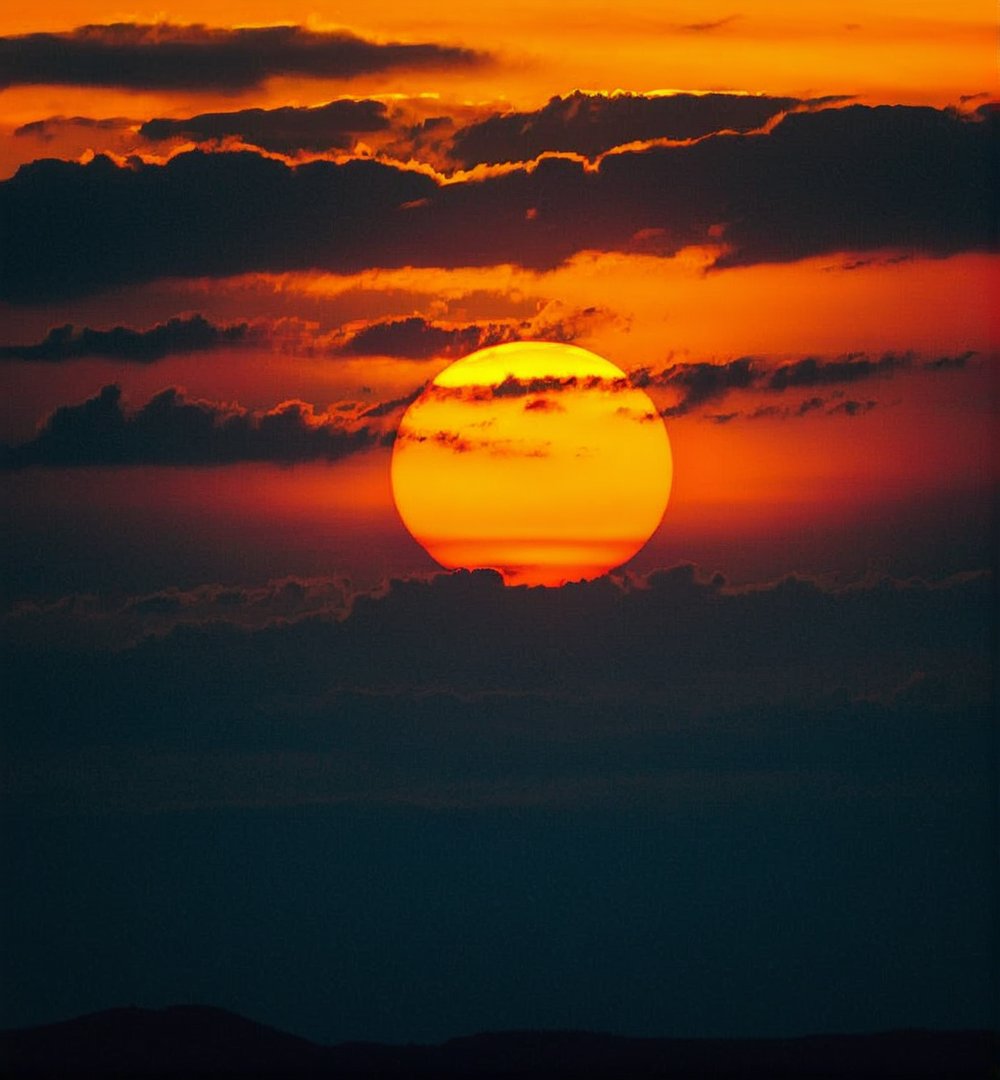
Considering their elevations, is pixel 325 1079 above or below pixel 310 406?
below

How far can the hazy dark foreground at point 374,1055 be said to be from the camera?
120 ft

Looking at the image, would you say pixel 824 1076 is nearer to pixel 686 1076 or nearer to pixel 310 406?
pixel 686 1076

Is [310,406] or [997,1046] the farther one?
[997,1046]

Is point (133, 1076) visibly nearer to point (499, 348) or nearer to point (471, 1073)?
point (471, 1073)

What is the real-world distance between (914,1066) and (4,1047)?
1310cm

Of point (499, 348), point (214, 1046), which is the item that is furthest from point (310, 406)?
point (214, 1046)

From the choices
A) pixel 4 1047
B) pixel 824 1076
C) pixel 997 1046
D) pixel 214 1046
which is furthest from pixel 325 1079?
pixel 997 1046

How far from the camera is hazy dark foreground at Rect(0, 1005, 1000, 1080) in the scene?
120ft

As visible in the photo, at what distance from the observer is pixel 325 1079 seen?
1448 inches

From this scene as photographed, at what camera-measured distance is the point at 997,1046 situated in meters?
37.6

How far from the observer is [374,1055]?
36969mm

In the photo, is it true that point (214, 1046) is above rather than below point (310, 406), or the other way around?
below

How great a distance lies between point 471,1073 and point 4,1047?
6.76 metres

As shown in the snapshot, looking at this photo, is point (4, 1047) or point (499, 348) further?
point (4, 1047)
